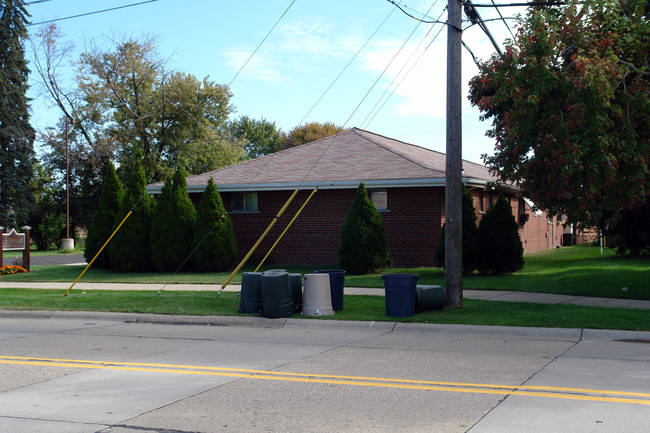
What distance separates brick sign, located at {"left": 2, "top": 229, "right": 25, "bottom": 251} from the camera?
2411cm

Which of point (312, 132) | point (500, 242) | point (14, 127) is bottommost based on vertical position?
point (500, 242)

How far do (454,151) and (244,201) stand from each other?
45.2 ft

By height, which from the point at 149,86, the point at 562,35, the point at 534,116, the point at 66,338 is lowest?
the point at 66,338

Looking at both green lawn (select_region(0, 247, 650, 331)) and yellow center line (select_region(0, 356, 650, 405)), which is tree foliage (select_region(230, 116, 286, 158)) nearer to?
green lawn (select_region(0, 247, 650, 331))

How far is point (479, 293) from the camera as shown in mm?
16047

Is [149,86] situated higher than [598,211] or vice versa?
[149,86]

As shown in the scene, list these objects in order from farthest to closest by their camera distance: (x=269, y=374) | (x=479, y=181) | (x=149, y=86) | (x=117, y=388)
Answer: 1. (x=149, y=86)
2. (x=479, y=181)
3. (x=269, y=374)
4. (x=117, y=388)

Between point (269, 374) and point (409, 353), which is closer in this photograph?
point (269, 374)

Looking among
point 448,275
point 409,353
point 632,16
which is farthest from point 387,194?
point 409,353

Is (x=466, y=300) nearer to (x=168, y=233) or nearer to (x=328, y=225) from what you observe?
(x=328, y=225)

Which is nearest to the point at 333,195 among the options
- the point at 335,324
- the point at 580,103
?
the point at 335,324

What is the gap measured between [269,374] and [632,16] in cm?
1018

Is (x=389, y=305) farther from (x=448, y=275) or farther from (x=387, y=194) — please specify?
(x=387, y=194)

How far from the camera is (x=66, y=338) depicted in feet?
36.3
